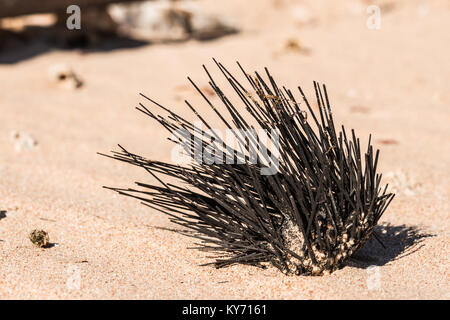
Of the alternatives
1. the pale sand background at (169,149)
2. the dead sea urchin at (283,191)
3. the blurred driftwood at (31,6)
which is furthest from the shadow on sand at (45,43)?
the dead sea urchin at (283,191)

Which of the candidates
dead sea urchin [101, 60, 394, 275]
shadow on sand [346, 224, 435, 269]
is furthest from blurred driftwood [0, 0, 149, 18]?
shadow on sand [346, 224, 435, 269]

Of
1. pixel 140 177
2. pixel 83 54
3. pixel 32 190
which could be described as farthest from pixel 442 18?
pixel 32 190

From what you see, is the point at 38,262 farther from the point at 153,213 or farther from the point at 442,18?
the point at 442,18

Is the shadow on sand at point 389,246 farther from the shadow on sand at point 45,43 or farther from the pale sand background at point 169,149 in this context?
the shadow on sand at point 45,43

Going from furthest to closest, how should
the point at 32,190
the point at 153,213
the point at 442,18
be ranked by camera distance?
the point at 442,18, the point at 32,190, the point at 153,213

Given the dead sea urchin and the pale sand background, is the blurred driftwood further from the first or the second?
the dead sea urchin

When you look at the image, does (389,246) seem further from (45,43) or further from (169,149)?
(45,43)
